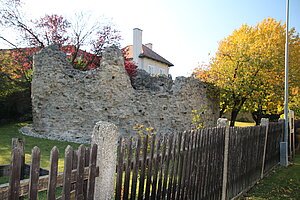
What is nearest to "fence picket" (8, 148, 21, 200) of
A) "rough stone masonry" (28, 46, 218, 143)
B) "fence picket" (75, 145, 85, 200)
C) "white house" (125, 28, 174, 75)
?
"fence picket" (75, 145, 85, 200)

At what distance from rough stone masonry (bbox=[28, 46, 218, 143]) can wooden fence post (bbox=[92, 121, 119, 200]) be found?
26.3ft

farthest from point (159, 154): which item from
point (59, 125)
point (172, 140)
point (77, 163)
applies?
point (59, 125)

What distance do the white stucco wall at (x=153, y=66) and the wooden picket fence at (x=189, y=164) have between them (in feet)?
72.9

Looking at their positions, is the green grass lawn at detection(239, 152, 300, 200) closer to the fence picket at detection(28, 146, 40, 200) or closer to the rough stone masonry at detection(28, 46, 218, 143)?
the fence picket at detection(28, 146, 40, 200)

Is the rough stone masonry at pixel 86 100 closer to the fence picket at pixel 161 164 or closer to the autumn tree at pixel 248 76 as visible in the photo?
the autumn tree at pixel 248 76

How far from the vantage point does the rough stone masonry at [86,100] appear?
1050cm

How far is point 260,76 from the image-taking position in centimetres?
1352

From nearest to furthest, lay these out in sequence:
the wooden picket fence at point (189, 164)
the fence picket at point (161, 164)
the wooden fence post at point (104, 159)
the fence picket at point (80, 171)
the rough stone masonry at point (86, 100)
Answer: the fence picket at point (80, 171) → the wooden fence post at point (104, 159) → the wooden picket fence at point (189, 164) → the fence picket at point (161, 164) → the rough stone masonry at point (86, 100)

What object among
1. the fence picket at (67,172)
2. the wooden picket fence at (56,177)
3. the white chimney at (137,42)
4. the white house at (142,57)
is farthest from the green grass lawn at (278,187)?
the white chimney at (137,42)

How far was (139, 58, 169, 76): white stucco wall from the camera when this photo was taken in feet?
92.3

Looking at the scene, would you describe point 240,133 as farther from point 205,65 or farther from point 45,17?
point 45,17

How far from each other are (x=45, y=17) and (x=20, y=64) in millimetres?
3509

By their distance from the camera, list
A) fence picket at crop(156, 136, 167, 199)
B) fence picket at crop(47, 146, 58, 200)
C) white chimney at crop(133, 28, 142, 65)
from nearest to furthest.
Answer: fence picket at crop(47, 146, 58, 200), fence picket at crop(156, 136, 167, 199), white chimney at crop(133, 28, 142, 65)

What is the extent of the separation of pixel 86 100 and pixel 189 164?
7668 mm
